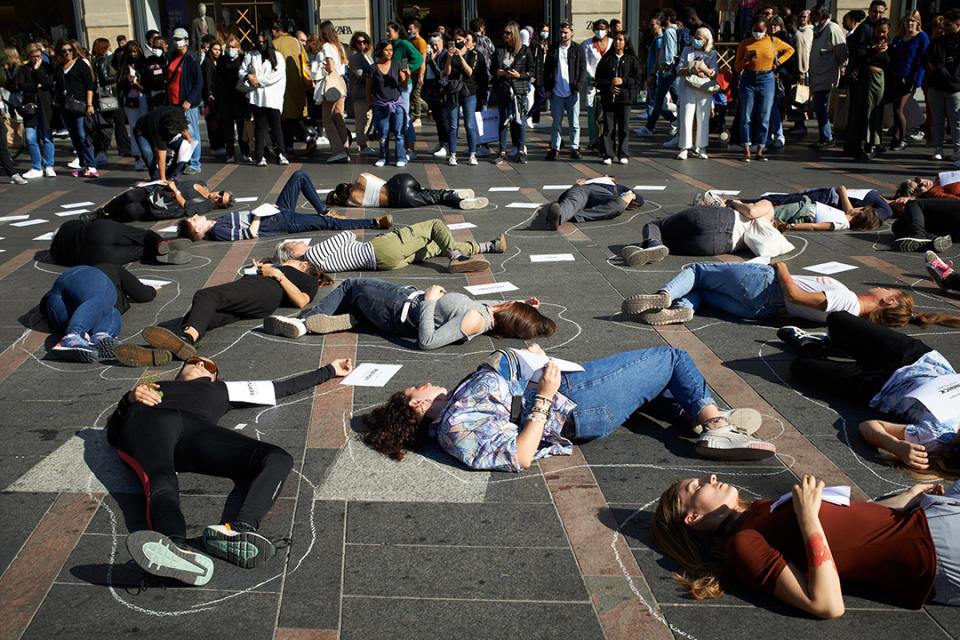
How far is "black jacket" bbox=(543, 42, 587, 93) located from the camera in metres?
13.5

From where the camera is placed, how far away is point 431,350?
5.85m

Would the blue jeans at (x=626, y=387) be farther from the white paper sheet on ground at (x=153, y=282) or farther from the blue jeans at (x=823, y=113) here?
the blue jeans at (x=823, y=113)

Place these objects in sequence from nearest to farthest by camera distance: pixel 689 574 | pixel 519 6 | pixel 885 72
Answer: pixel 689 574 < pixel 885 72 < pixel 519 6

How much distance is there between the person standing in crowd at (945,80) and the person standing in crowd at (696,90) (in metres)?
3.16

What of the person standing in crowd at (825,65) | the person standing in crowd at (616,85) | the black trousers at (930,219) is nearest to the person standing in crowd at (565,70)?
the person standing in crowd at (616,85)

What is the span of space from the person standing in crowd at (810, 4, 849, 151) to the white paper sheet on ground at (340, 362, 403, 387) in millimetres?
11740

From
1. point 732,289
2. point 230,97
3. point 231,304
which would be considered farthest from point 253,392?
point 230,97

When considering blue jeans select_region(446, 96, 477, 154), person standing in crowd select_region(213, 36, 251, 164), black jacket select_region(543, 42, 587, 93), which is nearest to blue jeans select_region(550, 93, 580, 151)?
black jacket select_region(543, 42, 587, 93)

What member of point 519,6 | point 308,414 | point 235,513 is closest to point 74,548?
point 235,513

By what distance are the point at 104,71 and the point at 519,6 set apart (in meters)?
12.7

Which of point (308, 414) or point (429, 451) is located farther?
point (308, 414)

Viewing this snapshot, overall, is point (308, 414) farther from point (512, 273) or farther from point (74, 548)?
point (512, 273)

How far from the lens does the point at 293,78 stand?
15.0 m

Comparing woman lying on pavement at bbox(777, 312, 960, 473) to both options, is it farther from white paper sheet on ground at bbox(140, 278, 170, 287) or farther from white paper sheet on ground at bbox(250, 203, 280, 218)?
white paper sheet on ground at bbox(250, 203, 280, 218)
